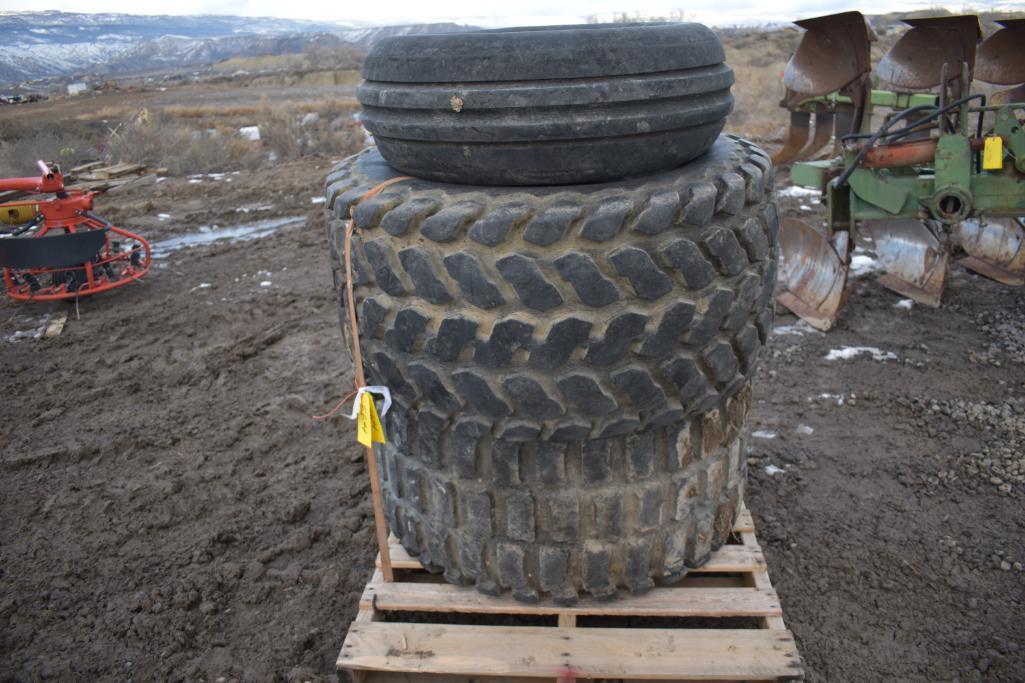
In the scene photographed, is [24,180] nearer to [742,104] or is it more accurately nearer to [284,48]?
[742,104]

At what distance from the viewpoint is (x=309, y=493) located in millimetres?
3277

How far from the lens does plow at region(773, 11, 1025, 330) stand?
13.1 ft

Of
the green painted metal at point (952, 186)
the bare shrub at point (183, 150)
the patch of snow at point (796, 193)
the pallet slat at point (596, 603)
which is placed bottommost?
the pallet slat at point (596, 603)

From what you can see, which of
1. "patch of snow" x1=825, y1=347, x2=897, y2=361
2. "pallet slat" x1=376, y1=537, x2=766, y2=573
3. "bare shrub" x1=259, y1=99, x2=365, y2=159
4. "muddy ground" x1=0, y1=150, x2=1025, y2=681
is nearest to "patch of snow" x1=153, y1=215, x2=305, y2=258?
"muddy ground" x1=0, y1=150, x2=1025, y2=681

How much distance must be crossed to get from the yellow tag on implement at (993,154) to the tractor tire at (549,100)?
2.77 m

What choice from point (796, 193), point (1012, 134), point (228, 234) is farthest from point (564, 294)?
point (228, 234)

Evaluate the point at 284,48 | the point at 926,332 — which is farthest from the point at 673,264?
the point at 284,48

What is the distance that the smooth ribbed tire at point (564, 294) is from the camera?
5.49ft

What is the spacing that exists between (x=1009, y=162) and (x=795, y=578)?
2.77 m

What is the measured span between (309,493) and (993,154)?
3.84 metres

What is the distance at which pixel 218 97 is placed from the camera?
2906 centimetres

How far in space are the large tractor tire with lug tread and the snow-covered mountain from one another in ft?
212

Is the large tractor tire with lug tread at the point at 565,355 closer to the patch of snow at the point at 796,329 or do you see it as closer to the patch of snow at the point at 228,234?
the patch of snow at the point at 796,329

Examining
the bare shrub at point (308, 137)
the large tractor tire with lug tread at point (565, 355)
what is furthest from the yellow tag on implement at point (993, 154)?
the bare shrub at point (308, 137)
